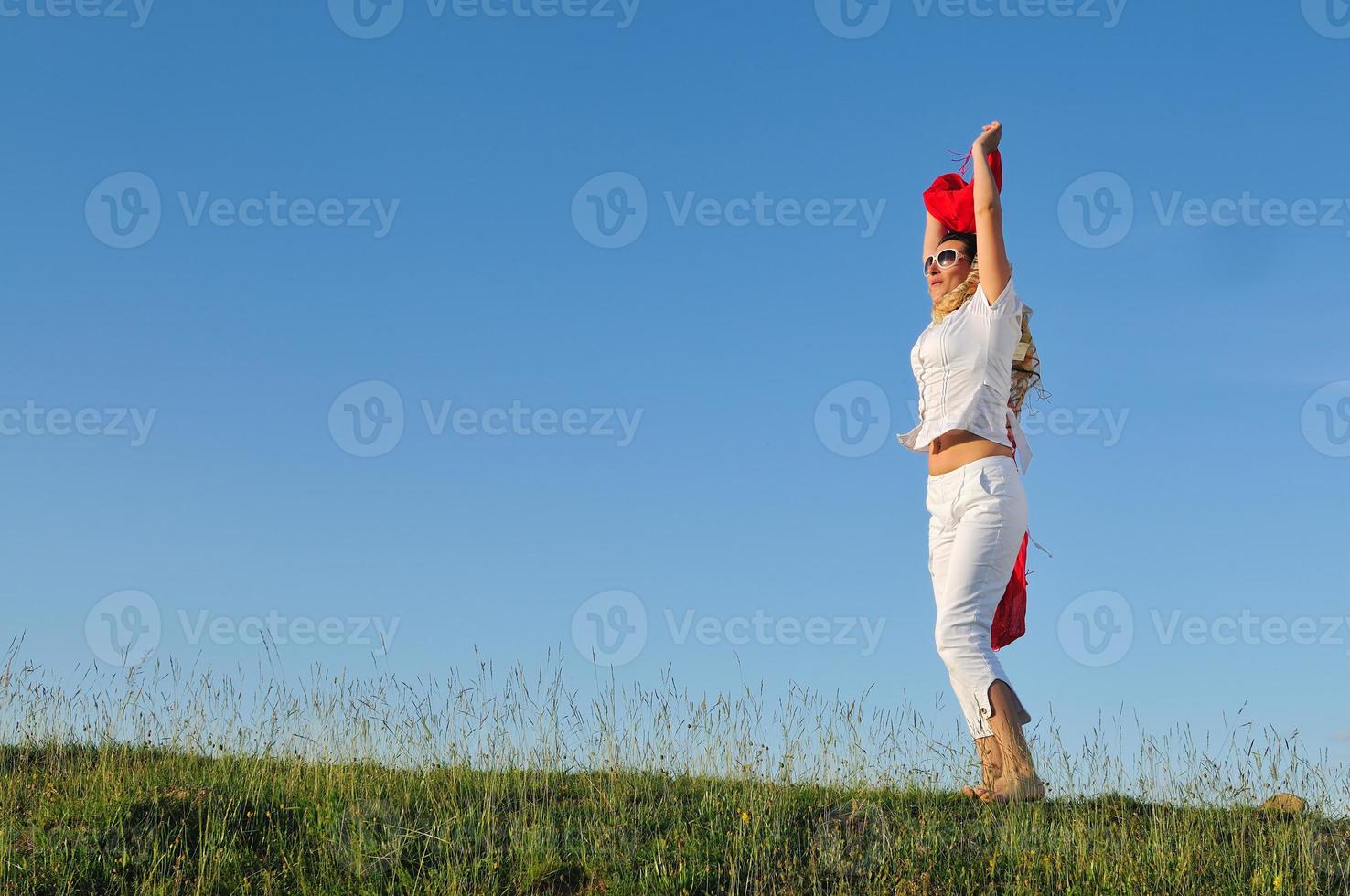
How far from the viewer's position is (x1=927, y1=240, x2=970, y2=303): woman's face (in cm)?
774

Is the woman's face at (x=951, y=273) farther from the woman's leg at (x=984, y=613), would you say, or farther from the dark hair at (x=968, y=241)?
the woman's leg at (x=984, y=613)

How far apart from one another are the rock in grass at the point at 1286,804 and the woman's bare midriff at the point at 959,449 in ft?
10.6

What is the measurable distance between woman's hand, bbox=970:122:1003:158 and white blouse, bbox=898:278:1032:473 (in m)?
0.83

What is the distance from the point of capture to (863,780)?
8.16 metres

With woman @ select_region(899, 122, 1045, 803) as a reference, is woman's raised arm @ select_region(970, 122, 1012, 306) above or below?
above

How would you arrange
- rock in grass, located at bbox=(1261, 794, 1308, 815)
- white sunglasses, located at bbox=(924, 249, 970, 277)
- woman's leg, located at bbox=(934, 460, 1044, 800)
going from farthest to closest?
rock in grass, located at bbox=(1261, 794, 1308, 815) → white sunglasses, located at bbox=(924, 249, 970, 277) → woman's leg, located at bbox=(934, 460, 1044, 800)

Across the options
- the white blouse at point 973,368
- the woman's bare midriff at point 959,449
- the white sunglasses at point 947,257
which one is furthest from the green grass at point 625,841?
the white sunglasses at point 947,257

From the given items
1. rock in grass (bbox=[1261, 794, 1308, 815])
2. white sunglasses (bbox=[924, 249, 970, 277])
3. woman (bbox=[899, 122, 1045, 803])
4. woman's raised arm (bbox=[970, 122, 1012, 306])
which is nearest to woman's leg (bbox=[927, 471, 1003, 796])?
woman (bbox=[899, 122, 1045, 803])

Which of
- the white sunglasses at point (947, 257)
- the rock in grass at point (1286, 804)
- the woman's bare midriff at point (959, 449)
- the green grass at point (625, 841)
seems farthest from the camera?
the rock in grass at point (1286, 804)

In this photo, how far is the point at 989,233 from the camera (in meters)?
7.06

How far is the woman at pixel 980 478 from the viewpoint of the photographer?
6926 millimetres

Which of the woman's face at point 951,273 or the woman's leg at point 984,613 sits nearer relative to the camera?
the woman's leg at point 984,613

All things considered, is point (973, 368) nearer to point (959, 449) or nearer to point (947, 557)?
point (959, 449)

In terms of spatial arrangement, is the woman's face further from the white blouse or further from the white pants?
the white pants
